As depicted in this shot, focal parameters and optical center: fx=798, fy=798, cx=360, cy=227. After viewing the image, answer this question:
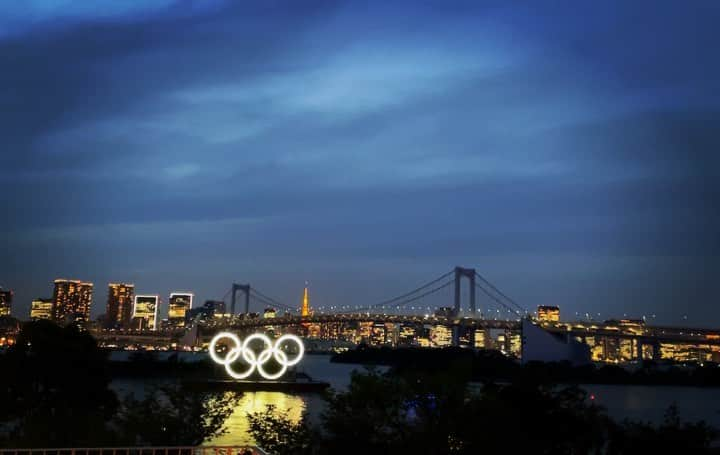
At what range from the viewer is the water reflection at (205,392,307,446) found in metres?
18.1

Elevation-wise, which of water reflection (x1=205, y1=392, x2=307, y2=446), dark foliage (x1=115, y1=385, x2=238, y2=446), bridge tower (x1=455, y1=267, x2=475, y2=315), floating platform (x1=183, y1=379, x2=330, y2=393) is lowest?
water reflection (x1=205, y1=392, x2=307, y2=446)

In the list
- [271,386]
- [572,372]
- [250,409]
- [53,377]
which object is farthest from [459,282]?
[53,377]

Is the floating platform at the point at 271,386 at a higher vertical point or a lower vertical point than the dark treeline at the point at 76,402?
lower

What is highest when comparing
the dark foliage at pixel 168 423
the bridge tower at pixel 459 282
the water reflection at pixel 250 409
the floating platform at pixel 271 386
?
the bridge tower at pixel 459 282

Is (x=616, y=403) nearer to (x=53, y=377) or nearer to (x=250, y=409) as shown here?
(x=250, y=409)

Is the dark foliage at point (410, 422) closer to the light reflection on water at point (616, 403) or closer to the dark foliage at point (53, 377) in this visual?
the dark foliage at point (53, 377)

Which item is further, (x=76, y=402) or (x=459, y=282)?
(x=459, y=282)

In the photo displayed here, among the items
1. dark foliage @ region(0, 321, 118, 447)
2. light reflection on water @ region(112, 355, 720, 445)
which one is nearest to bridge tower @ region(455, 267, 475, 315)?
light reflection on water @ region(112, 355, 720, 445)

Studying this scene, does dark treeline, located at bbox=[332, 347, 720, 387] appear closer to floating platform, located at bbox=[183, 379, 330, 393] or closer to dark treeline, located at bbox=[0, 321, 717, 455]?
floating platform, located at bbox=[183, 379, 330, 393]

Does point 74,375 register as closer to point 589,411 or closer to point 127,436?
point 127,436

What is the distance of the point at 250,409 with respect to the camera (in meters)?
28.1

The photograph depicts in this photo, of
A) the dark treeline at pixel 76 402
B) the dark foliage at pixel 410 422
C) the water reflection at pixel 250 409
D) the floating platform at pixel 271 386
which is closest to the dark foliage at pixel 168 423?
the dark treeline at pixel 76 402

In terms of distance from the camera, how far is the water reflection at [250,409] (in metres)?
18.1

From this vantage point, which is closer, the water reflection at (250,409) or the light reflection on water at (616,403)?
the water reflection at (250,409)
